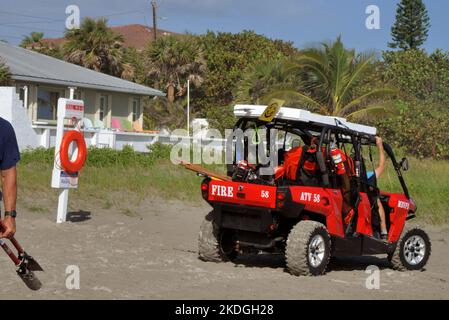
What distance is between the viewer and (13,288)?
8625mm

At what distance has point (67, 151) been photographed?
14.5 meters

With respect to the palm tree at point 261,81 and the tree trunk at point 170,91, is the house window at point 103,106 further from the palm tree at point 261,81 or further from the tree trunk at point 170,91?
the tree trunk at point 170,91

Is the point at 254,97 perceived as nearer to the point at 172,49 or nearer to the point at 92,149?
the point at 172,49

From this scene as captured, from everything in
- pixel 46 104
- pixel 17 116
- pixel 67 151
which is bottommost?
pixel 67 151

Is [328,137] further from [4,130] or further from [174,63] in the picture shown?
[174,63]

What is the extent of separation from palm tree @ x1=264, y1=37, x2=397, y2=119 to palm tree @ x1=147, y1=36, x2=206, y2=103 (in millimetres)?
15049

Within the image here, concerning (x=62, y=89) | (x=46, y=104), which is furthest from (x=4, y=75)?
(x=62, y=89)

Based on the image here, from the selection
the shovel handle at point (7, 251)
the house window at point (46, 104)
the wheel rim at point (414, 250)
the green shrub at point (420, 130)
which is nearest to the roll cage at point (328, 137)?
the wheel rim at point (414, 250)

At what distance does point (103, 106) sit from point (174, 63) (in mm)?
11746

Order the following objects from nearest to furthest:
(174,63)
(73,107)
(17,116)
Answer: (73,107)
(17,116)
(174,63)

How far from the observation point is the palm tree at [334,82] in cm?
2978

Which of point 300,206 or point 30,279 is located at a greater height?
point 300,206

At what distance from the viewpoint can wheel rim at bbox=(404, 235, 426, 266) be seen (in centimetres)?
1201
